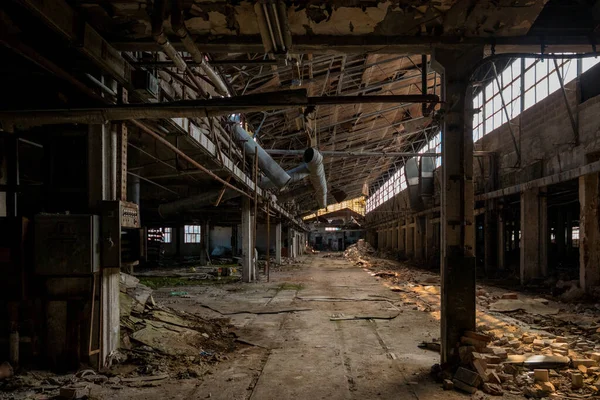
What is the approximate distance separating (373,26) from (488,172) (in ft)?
48.8

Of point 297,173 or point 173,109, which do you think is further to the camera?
point 297,173

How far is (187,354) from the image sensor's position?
5.52m

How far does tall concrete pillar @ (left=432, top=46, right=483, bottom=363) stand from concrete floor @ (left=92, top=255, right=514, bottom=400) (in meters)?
0.76

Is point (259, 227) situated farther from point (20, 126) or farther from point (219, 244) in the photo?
point (20, 126)

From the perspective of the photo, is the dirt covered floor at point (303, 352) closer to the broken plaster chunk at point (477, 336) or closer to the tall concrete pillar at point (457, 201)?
the broken plaster chunk at point (477, 336)

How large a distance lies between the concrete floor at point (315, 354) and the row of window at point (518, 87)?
5248 millimetres

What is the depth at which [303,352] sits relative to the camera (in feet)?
19.4

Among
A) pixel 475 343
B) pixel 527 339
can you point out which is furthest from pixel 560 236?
pixel 475 343

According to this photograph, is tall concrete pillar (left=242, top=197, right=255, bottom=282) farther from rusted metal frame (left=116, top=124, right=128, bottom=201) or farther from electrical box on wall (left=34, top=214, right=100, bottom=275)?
electrical box on wall (left=34, top=214, right=100, bottom=275)

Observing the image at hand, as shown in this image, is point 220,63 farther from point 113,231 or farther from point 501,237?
point 501,237

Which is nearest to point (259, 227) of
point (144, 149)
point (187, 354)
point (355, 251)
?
point (355, 251)

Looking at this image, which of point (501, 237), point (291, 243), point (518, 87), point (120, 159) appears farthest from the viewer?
point (291, 243)

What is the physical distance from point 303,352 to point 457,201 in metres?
3.00

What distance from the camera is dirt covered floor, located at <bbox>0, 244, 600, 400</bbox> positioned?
14.3 ft
